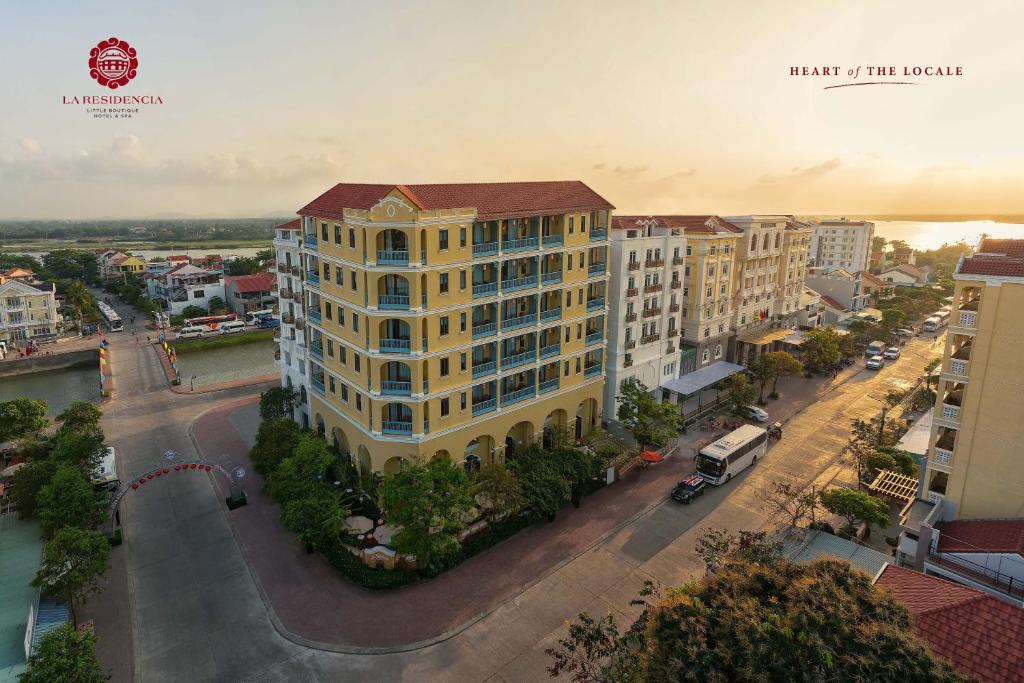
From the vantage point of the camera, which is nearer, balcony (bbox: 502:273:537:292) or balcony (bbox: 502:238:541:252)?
balcony (bbox: 502:238:541:252)

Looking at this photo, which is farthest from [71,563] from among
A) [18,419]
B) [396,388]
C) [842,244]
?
[842,244]

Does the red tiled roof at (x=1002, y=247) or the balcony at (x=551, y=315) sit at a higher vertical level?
the red tiled roof at (x=1002, y=247)

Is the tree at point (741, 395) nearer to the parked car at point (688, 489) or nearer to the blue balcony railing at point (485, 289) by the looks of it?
the parked car at point (688, 489)

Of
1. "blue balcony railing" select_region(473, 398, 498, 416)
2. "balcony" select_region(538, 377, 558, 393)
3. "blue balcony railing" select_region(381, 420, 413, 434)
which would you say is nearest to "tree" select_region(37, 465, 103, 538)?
"blue balcony railing" select_region(381, 420, 413, 434)

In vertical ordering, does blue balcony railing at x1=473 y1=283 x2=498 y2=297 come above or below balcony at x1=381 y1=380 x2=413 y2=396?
above

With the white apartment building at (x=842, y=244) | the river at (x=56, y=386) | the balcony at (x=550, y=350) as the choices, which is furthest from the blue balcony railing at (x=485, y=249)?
the white apartment building at (x=842, y=244)

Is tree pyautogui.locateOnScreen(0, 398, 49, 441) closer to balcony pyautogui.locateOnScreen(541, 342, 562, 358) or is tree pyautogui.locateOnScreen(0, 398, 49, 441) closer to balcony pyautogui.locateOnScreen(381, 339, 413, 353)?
balcony pyautogui.locateOnScreen(381, 339, 413, 353)
